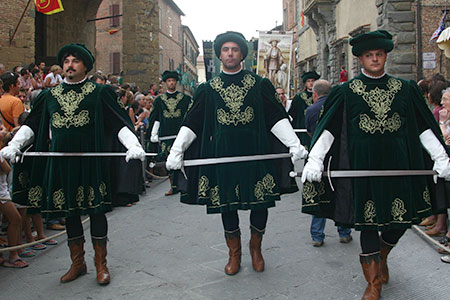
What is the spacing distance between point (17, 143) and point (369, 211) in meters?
2.89

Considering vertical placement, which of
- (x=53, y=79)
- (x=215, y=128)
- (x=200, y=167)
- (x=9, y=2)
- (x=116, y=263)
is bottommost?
(x=116, y=263)

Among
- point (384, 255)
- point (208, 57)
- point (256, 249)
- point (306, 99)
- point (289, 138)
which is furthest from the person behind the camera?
point (208, 57)

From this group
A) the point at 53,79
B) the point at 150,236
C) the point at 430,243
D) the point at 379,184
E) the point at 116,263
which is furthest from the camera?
the point at 53,79

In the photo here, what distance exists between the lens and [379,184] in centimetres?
356

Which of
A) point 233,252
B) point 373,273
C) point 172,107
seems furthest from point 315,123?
point 172,107

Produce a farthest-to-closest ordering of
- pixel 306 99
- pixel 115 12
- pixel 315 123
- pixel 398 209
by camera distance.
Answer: pixel 115 12, pixel 306 99, pixel 315 123, pixel 398 209

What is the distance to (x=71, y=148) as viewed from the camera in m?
4.19

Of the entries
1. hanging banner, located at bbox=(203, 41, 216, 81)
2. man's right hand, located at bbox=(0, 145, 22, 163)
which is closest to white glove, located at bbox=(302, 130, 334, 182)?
man's right hand, located at bbox=(0, 145, 22, 163)

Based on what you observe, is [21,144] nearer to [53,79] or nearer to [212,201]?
[212,201]

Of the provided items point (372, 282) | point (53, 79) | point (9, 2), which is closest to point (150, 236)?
point (372, 282)

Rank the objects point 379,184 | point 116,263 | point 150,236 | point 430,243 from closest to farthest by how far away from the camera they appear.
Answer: point 379,184
point 116,263
point 430,243
point 150,236

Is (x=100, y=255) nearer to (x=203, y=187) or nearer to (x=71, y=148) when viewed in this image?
(x=71, y=148)

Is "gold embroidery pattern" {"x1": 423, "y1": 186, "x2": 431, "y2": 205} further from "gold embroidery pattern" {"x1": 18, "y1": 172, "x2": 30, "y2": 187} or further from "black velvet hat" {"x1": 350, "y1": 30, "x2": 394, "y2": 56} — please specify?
"gold embroidery pattern" {"x1": 18, "y1": 172, "x2": 30, "y2": 187}

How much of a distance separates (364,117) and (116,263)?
2752 mm
